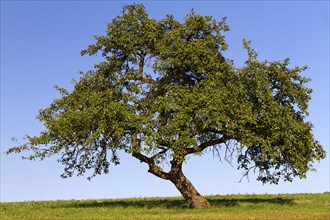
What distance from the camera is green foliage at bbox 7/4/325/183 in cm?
3666

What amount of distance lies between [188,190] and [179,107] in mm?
8115

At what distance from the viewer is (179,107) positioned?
3606 centimetres

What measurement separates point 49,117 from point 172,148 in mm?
11922

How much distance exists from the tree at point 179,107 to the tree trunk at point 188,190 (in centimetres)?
8

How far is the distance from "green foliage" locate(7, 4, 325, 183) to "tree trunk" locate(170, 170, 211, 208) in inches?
57.9

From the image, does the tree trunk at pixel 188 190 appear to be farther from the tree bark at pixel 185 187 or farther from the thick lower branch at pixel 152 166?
the thick lower branch at pixel 152 166

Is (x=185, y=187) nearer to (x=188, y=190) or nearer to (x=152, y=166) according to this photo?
(x=188, y=190)

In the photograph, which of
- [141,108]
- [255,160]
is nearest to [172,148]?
[141,108]

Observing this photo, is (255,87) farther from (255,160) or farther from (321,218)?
(321,218)

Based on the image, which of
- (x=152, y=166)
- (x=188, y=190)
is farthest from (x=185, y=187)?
(x=152, y=166)

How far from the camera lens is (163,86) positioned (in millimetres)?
39750

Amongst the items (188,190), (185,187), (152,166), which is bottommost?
(188,190)

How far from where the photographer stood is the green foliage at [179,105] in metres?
36.7

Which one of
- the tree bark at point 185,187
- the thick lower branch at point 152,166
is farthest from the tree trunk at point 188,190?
the thick lower branch at point 152,166
